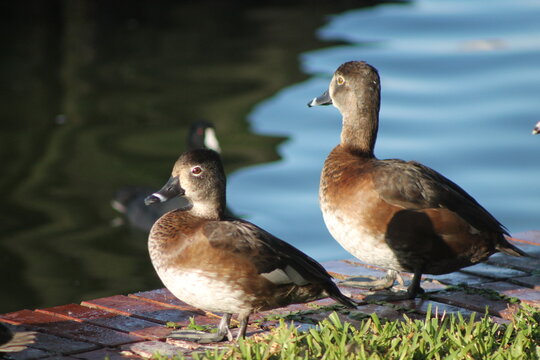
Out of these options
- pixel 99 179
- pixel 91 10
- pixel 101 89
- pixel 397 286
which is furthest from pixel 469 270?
pixel 91 10

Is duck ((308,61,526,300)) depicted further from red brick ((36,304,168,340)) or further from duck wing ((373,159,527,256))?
red brick ((36,304,168,340))

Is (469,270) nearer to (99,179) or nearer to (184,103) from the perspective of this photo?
(99,179)

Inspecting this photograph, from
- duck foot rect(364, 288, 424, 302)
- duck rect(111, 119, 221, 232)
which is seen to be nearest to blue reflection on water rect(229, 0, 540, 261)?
duck rect(111, 119, 221, 232)

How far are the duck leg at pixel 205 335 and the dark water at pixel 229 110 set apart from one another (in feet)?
14.3

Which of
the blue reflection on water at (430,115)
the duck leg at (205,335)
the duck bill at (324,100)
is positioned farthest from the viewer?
the blue reflection on water at (430,115)

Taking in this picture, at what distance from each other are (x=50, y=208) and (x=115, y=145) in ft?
7.63

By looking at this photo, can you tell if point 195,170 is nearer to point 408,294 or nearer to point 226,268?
point 226,268

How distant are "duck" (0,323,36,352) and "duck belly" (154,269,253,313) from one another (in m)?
0.64

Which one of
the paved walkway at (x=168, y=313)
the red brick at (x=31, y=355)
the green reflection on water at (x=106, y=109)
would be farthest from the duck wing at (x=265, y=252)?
the green reflection on water at (x=106, y=109)

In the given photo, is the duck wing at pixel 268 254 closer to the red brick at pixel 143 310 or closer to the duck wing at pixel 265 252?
the duck wing at pixel 265 252

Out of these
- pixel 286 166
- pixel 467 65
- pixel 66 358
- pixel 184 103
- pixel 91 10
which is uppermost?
pixel 91 10

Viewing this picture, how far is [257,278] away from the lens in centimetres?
402

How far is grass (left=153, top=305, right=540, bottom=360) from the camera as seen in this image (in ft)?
12.3

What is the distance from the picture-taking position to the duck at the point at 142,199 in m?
10.6
